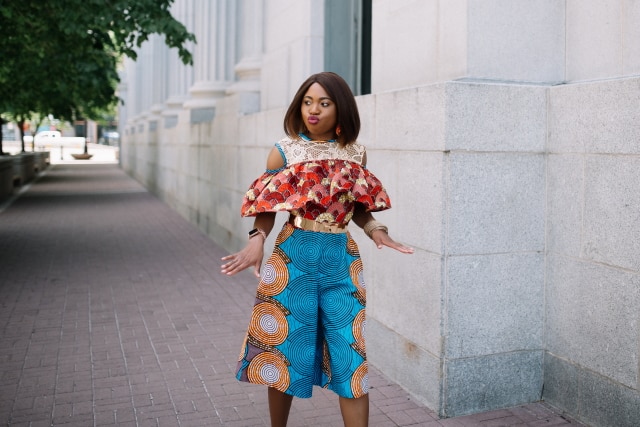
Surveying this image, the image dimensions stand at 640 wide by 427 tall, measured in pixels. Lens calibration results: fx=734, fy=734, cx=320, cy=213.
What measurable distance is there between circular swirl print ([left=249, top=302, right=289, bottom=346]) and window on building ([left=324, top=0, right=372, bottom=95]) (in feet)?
17.3

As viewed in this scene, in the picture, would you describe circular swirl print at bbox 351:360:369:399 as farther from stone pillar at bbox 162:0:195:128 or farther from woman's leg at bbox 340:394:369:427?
stone pillar at bbox 162:0:195:128

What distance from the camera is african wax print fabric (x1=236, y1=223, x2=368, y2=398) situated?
3580 millimetres

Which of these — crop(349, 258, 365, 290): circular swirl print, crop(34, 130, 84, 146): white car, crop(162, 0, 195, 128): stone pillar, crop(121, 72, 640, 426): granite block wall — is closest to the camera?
crop(349, 258, 365, 290): circular swirl print

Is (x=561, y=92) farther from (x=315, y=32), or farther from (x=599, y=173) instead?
(x=315, y=32)

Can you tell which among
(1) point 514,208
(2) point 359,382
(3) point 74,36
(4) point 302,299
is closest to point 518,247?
(1) point 514,208

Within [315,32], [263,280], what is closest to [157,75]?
[315,32]

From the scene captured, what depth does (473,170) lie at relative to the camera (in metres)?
4.56

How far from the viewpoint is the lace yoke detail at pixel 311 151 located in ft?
11.9

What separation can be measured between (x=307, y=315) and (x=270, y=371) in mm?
341

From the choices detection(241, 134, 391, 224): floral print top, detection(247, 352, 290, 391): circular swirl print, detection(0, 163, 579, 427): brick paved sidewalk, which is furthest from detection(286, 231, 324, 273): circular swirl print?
detection(0, 163, 579, 427): brick paved sidewalk

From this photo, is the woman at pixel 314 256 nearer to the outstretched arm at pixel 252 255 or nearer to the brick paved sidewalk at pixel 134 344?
the outstretched arm at pixel 252 255

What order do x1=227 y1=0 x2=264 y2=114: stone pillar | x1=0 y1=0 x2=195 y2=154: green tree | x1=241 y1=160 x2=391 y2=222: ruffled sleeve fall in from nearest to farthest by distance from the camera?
x1=241 y1=160 x2=391 y2=222: ruffled sleeve < x1=0 y1=0 x2=195 y2=154: green tree < x1=227 y1=0 x2=264 y2=114: stone pillar

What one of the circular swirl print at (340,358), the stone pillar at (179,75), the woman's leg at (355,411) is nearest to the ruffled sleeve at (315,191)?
the circular swirl print at (340,358)

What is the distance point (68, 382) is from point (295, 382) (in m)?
2.40
